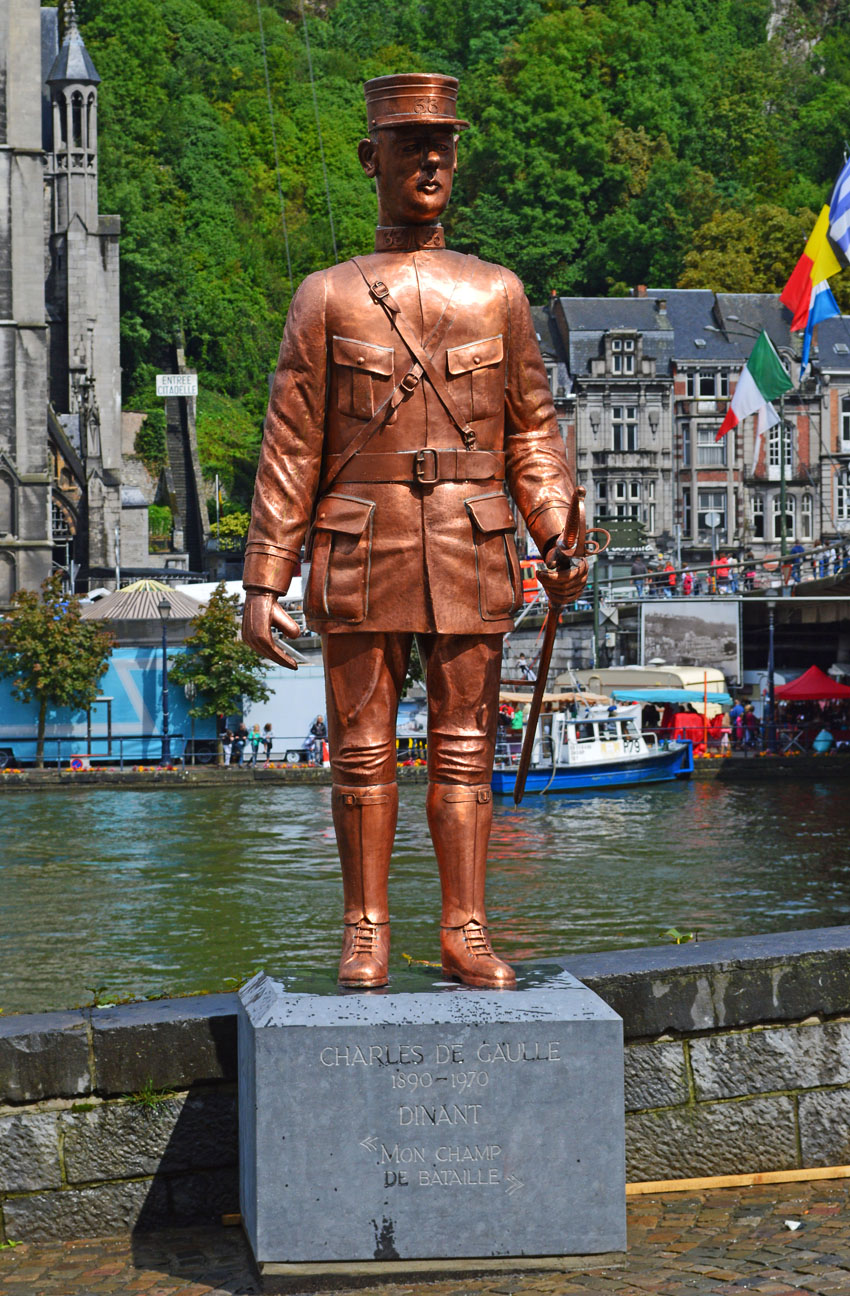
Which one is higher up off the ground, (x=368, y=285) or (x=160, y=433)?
(x=160, y=433)

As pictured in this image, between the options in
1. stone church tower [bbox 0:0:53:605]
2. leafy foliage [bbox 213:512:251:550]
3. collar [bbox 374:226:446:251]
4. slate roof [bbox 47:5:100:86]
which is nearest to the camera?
collar [bbox 374:226:446:251]

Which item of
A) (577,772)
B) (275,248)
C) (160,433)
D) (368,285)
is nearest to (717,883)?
(577,772)

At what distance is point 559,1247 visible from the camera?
5812 mm

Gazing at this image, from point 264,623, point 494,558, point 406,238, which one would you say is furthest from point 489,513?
point 406,238

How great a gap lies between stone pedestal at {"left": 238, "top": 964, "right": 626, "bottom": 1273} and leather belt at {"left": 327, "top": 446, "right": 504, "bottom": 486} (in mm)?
1896

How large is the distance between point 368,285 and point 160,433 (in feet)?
251

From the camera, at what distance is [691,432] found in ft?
258

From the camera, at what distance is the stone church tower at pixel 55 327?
2052 inches

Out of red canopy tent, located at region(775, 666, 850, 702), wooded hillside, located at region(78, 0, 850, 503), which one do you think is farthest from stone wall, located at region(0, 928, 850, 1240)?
wooded hillside, located at region(78, 0, 850, 503)

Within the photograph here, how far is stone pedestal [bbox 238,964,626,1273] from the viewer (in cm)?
574

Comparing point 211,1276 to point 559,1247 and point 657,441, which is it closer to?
point 559,1247

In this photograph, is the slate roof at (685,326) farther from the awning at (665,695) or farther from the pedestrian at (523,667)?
the awning at (665,695)

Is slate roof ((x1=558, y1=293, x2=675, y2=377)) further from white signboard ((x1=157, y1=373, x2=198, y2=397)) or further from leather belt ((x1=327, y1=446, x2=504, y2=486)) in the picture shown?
leather belt ((x1=327, y1=446, x2=504, y2=486))

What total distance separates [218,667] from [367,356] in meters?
39.1
